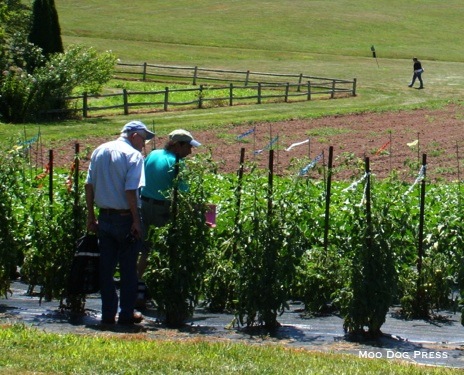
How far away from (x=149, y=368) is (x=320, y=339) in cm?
241

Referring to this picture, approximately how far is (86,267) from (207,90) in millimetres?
34382

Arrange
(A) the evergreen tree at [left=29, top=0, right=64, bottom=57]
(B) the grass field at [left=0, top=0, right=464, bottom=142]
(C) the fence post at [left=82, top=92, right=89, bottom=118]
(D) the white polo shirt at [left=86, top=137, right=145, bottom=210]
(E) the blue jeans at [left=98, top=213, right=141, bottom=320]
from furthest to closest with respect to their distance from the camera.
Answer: (B) the grass field at [left=0, top=0, right=464, bottom=142]
(A) the evergreen tree at [left=29, top=0, right=64, bottom=57]
(C) the fence post at [left=82, top=92, right=89, bottom=118]
(E) the blue jeans at [left=98, top=213, right=141, bottom=320]
(D) the white polo shirt at [left=86, top=137, right=145, bottom=210]

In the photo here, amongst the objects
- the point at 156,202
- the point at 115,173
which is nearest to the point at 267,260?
the point at 156,202

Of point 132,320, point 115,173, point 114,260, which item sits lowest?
point 132,320

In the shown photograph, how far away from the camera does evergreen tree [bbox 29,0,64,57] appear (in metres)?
38.3

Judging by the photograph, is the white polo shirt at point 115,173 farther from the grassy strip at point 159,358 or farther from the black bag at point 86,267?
→ the grassy strip at point 159,358

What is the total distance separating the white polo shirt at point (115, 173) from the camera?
28.8ft

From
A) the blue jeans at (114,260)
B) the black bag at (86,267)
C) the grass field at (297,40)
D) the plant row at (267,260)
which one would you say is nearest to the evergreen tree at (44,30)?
the grass field at (297,40)

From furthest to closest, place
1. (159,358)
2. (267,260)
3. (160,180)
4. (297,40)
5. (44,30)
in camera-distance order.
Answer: (297,40) < (44,30) < (160,180) < (267,260) < (159,358)

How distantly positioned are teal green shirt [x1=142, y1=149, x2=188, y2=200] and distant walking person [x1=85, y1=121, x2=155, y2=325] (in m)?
0.61

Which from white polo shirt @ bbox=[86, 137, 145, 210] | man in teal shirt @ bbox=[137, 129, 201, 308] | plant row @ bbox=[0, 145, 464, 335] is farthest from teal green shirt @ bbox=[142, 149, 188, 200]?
white polo shirt @ bbox=[86, 137, 145, 210]

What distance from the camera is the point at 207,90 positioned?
43125 mm

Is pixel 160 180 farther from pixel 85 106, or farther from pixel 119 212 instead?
pixel 85 106

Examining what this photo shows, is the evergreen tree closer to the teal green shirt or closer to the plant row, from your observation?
the plant row
